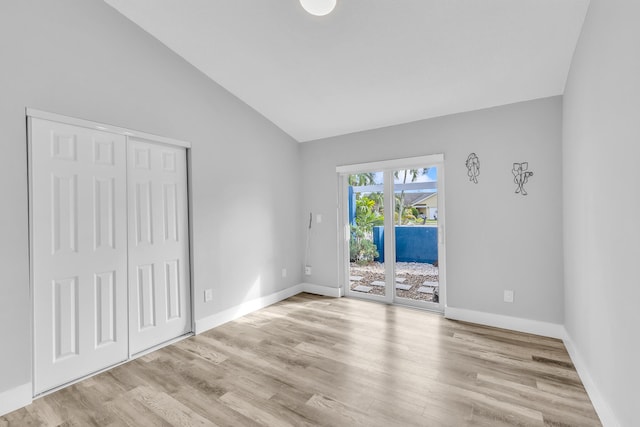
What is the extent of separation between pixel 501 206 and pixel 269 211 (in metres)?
2.90

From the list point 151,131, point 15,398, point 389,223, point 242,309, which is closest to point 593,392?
point 389,223

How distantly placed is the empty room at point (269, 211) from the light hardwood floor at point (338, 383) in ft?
0.07

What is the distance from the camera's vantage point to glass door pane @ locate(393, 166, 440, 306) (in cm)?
373

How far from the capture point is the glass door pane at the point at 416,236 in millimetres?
3729

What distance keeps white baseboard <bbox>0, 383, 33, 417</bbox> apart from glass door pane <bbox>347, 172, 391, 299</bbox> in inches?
138

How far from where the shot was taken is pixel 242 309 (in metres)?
3.71

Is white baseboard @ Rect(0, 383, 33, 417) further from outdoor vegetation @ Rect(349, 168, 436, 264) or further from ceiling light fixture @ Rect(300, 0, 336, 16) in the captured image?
outdoor vegetation @ Rect(349, 168, 436, 264)

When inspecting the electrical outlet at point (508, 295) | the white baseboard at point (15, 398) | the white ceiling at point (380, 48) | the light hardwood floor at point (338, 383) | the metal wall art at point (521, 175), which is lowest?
the light hardwood floor at point (338, 383)

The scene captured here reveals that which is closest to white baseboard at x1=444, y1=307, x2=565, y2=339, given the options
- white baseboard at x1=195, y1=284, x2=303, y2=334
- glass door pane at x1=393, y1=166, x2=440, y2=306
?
glass door pane at x1=393, y1=166, x2=440, y2=306

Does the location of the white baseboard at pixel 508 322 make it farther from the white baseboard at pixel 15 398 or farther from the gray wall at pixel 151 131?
the white baseboard at pixel 15 398

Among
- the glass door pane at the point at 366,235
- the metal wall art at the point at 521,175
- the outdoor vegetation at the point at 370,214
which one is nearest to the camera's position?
the metal wall art at the point at 521,175

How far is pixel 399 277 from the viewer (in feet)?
13.3

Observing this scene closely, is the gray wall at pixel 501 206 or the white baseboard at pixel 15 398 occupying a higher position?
the gray wall at pixel 501 206

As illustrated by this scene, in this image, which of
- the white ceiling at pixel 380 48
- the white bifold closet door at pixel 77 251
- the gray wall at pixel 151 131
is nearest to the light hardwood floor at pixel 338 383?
the white bifold closet door at pixel 77 251
